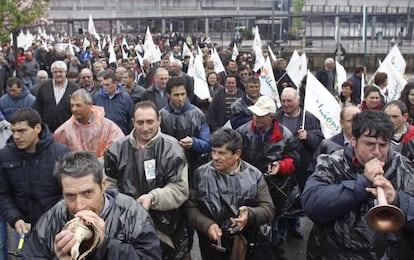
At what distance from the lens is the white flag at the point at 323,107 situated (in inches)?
242

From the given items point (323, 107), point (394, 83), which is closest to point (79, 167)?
point (323, 107)

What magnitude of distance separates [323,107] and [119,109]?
271 centimetres

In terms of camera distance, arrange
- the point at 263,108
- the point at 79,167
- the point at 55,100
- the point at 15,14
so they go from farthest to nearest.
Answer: the point at 15,14 < the point at 55,100 < the point at 263,108 < the point at 79,167

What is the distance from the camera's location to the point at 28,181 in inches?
161

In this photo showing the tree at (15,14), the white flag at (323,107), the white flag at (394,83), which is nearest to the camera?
the white flag at (323,107)

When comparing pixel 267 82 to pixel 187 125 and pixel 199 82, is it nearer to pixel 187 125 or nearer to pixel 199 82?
pixel 199 82

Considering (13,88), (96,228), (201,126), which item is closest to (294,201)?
(201,126)

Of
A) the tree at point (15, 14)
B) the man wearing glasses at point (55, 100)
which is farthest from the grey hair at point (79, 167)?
the tree at point (15, 14)

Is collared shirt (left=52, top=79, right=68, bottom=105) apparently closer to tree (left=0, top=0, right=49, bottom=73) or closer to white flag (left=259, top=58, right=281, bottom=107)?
white flag (left=259, top=58, right=281, bottom=107)

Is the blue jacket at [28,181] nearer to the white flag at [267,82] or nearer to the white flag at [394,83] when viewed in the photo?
the white flag at [267,82]

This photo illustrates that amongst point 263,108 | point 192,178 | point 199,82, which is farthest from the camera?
point 199,82

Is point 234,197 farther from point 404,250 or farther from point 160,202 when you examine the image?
point 404,250

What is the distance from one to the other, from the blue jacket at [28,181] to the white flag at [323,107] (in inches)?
130

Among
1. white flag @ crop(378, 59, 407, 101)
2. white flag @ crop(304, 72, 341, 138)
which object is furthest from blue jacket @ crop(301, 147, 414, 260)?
white flag @ crop(378, 59, 407, 101)
